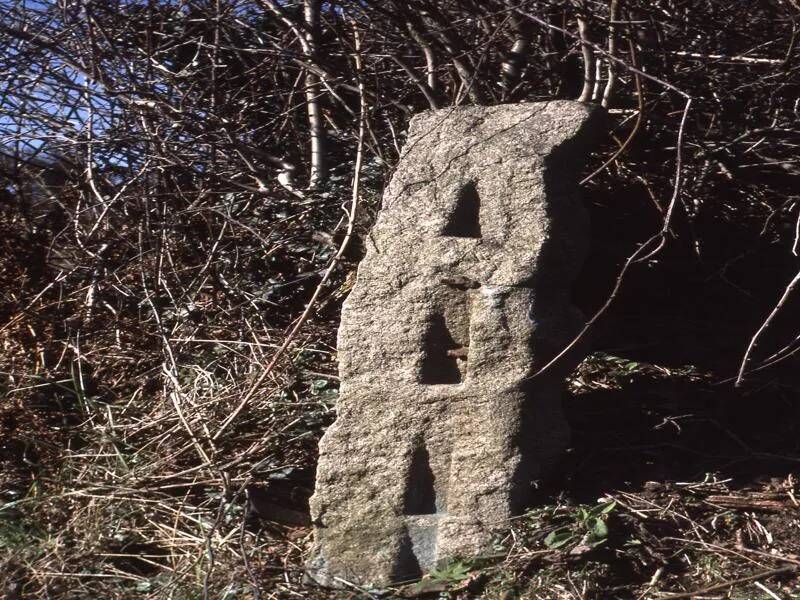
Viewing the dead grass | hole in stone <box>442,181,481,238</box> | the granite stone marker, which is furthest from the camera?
hole in stone <box>442,181,481,238</box>

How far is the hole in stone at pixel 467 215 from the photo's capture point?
2621 millimetres

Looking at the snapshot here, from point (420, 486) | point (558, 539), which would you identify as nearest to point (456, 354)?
point (420, 486)

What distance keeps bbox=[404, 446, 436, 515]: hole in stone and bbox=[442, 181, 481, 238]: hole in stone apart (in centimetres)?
62

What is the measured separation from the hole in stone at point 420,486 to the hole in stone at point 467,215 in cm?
62

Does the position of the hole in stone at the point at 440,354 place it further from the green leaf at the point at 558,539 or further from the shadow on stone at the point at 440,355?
the green leaf at the point at 558,539

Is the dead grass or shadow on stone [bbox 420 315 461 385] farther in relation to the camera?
shadow on stone [bbox 420 315 461 385]

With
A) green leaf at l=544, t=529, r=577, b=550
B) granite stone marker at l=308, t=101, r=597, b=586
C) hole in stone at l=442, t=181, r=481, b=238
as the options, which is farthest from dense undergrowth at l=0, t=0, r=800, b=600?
hole in stone at l=442, t=181, r=481, b=238

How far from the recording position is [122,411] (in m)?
3.45

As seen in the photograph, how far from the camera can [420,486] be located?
2535 millimetres

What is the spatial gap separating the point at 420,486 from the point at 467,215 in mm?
776

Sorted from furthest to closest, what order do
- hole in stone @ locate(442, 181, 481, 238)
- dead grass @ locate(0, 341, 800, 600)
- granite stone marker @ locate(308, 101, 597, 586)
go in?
1. hole in stone @ locate(442, 181, 481, 238)
2. granite stone marker @ locate(308, 101, 597, 586)
3. dead grass @ locate(0, 341, 800, 600)

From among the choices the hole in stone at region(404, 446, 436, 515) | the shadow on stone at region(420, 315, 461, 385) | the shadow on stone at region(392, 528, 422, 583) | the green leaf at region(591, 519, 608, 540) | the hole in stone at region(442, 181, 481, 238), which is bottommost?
the shadow on stone at region(392, 528, 422, 583)

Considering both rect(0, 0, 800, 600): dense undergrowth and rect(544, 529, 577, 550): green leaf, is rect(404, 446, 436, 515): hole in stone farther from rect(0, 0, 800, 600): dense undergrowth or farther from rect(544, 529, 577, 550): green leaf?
rect(544, 529, 577, 550): green leaf

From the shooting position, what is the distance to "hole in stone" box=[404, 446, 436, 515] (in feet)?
8.27
